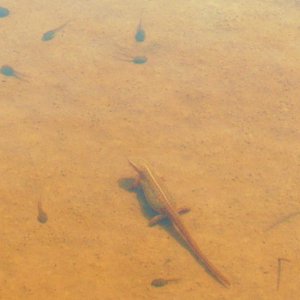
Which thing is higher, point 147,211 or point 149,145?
point 149,145

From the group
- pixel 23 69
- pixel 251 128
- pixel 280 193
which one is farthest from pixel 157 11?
pixel 280 193

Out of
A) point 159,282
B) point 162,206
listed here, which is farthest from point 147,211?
point 159,282

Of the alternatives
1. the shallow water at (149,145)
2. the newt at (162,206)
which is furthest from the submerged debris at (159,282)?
the newt at (162,206)

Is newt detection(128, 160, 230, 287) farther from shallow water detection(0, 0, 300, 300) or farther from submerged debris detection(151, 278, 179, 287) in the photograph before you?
submerged debris detection(151, 278, 179, 287)

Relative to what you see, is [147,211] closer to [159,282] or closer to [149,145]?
[159,282]

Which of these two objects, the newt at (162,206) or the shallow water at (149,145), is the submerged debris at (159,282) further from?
the newt at (162,206)
